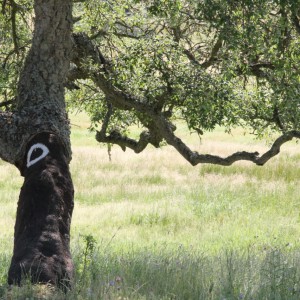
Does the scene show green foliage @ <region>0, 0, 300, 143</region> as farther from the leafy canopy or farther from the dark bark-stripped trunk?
the dark bark-stripped trunk

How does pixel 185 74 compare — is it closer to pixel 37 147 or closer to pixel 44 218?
pixel 37 147

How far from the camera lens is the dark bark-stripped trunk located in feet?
17.0

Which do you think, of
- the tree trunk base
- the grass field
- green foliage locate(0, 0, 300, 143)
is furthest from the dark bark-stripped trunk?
green foliage locate(0, 0, 300, 143)

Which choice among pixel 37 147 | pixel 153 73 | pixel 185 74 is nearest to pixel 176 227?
pixel 153 73

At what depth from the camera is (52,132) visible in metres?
6.08

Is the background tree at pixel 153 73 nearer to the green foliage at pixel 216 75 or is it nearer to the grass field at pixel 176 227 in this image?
the green foliage at pixel 216 75

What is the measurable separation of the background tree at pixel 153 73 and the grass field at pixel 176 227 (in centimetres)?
A: 91

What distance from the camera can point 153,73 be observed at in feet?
31.6

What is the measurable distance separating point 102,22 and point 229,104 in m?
3.03

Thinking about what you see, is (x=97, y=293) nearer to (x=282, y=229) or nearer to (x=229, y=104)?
(x=229, y=104)

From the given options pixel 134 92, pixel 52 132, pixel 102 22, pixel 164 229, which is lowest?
pixel 164 229

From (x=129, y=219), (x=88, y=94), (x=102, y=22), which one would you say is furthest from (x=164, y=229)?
(x=102, y=22)

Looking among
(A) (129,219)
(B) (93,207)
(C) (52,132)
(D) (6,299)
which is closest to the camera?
(D) (6,299)

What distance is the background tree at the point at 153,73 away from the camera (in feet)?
21.2
